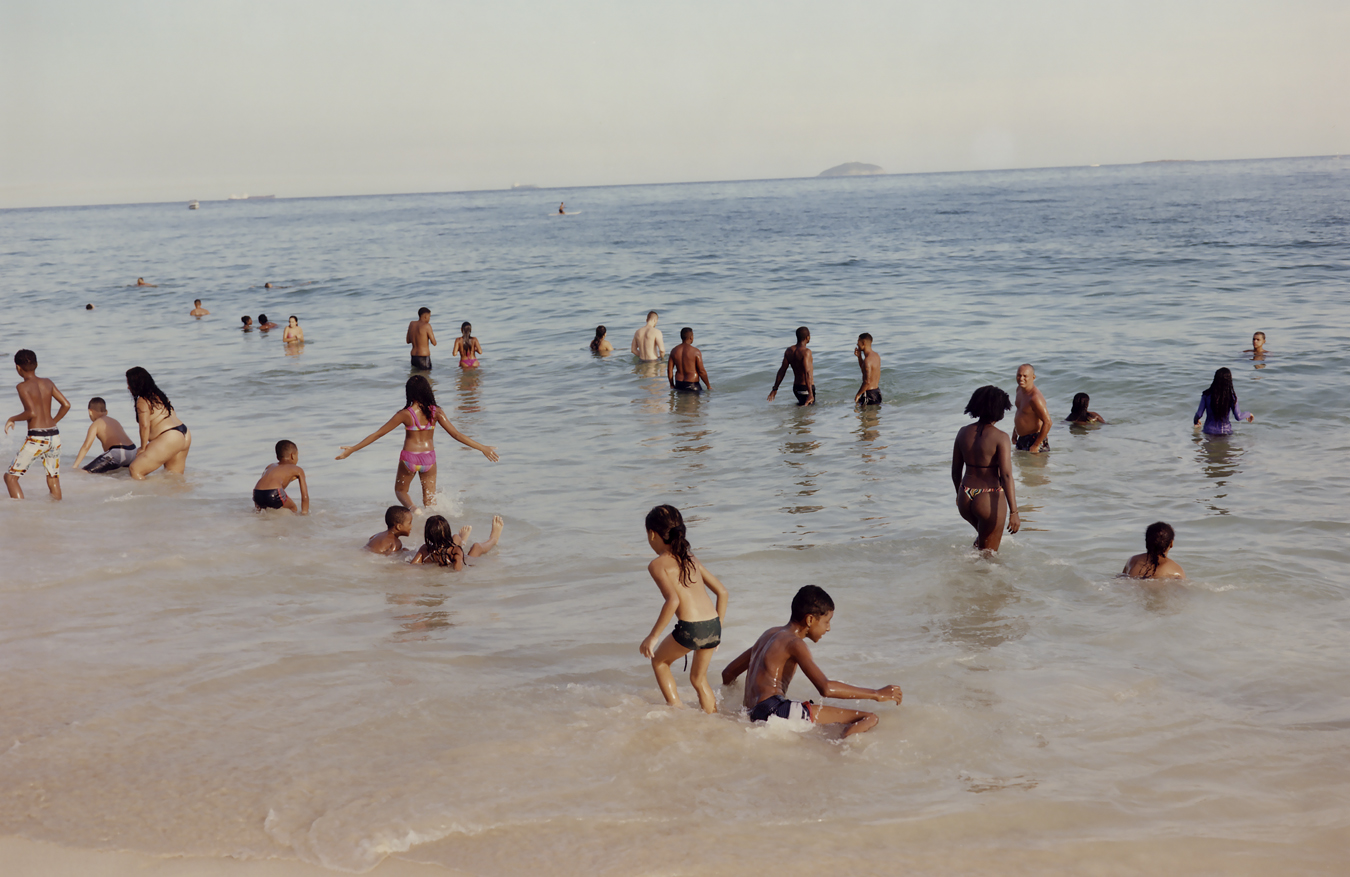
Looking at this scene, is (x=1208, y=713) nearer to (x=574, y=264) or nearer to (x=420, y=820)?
(x=420, y=820)

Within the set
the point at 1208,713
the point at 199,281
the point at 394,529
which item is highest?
the point at 199,281

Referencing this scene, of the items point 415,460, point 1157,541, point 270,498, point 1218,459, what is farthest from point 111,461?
point 1218,459

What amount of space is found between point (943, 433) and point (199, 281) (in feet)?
Answer: 123

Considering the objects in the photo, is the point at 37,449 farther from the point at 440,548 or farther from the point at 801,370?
the point at 801,370

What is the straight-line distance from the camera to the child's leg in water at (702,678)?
5.46 m

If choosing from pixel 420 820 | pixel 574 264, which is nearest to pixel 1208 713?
pixel 420 820

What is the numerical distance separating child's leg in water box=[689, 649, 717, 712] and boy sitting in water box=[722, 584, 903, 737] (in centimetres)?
21

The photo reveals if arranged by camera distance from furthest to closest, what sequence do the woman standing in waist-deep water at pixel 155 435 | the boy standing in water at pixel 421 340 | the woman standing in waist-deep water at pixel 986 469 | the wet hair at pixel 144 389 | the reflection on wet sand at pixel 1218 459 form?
the boy standing in water at pixel 421 340 → the woman standing in waist-deep water at pixel 155 435 → the wet hair at pixel 144 389 → the reflection on wet sand at pixel 1218 459 → the woman standing in waist-deep water at pixel 986 469

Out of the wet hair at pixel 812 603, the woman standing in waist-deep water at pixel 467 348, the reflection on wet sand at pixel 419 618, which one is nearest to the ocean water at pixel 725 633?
the reflection on wet sand at pixel 419 618

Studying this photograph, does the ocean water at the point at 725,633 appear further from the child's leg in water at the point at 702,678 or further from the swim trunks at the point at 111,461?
the swim trunks at the point at 111,461

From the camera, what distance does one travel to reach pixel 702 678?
5.51 meters

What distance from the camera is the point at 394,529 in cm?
845

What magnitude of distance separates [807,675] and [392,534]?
4555 millimetres

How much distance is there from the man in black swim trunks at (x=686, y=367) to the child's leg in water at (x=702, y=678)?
10.3 meters
